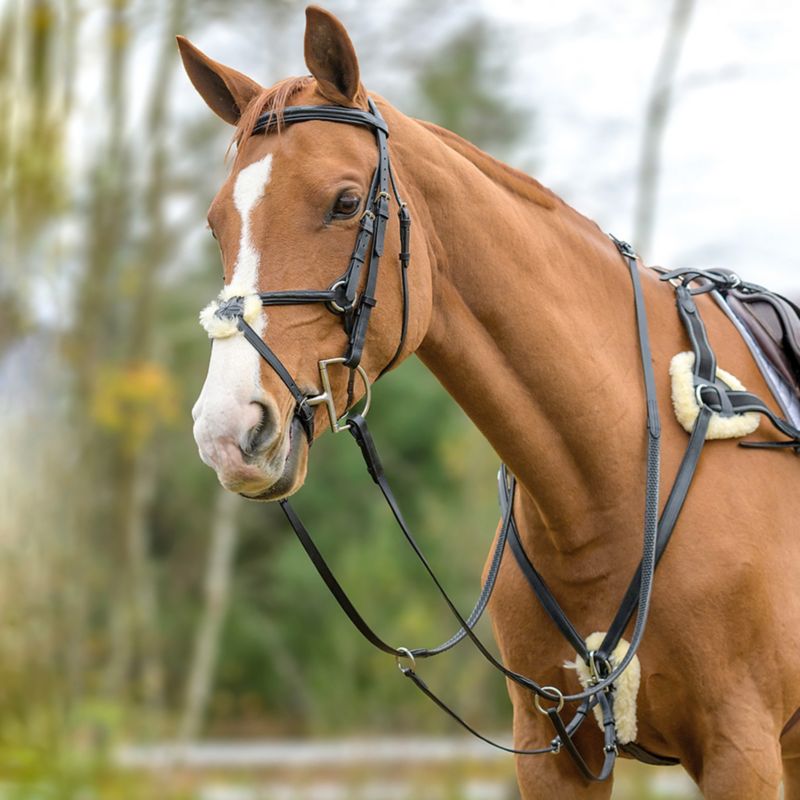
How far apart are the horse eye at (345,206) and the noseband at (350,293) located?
1.3 inches

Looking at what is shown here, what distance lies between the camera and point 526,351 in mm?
2988

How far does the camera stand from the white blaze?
93.9 inches

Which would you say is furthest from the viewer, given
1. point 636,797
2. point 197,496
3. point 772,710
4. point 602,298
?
point 197,496

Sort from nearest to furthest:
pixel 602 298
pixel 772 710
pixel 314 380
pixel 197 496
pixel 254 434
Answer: pixel 254 434 → pixel 314 380 → pixel 772 710 → pixel 602 298 → pixel 197 496

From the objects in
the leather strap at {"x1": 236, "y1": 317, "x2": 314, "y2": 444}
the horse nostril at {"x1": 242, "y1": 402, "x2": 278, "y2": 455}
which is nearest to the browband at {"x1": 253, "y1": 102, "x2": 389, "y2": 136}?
the leather strap at {"x1": 236, "y1": 317, "x2": 314, "y2": 444}

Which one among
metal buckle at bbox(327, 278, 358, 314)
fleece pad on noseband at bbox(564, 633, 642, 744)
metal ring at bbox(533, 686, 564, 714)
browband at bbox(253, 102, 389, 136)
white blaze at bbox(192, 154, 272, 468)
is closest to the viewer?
white blaze at bbox(192, 154, 272, 468)

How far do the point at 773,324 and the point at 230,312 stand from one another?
5.74 feet

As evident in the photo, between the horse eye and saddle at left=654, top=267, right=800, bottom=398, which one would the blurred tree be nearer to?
saddle at left=654, top=267, right=800, bottom=398

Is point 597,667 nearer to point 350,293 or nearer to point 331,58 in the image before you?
point 350,293

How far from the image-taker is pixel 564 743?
122 inches

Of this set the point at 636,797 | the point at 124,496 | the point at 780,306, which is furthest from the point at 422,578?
the point at 780,306

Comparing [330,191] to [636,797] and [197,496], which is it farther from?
[197,496]

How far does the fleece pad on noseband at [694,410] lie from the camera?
304 cm

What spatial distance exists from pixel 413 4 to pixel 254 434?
10.6 metres
